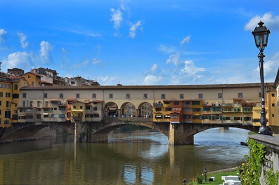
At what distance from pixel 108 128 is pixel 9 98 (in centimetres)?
2401

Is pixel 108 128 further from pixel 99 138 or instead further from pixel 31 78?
pixel 31 78

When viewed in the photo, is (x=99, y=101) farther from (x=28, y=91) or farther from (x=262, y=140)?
(x=262, y=140)

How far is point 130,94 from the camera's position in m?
63.9

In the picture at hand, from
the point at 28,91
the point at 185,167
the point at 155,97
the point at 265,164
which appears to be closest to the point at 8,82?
the point at 28,91

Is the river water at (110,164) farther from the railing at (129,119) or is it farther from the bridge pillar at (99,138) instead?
the bridge pillar at (99,138)

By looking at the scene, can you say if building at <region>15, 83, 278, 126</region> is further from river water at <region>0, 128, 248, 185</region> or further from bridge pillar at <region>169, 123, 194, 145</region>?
river water at <region>0, 128, 248, 185</region>

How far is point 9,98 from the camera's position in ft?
218

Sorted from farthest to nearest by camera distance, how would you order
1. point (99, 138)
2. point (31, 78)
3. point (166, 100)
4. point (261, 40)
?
1. point (31, 78)
2. point (99, 138)
3. point (166, 100)
4. point (261, 40)

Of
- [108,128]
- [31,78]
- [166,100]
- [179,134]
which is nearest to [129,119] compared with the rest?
[108,128]

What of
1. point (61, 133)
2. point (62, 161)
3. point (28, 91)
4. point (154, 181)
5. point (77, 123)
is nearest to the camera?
point (154, 181)

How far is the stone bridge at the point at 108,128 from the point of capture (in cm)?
5838

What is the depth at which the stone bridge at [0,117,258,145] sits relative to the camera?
58.4 meters

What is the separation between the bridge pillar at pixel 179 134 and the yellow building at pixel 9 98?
36.4 metres

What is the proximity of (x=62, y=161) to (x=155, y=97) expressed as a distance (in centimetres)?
2610
